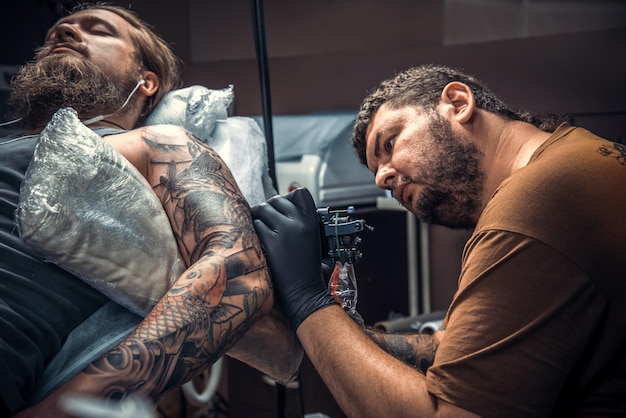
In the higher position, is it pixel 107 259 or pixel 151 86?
pixel 151 86

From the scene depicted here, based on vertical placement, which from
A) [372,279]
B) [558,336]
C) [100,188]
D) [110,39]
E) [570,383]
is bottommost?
[372,279]

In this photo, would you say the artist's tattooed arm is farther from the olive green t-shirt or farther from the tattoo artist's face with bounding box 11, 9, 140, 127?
the tattoo artist's face with bounding box 11, 9, 140, 127

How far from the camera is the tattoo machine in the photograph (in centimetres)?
131

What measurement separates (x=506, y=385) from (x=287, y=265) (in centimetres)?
46

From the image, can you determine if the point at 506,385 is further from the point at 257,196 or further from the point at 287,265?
the point at 257,196

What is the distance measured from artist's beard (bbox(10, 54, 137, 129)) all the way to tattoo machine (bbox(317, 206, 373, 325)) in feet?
1.88

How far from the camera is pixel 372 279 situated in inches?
90.0

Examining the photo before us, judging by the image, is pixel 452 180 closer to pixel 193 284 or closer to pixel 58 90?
pixel 193 284

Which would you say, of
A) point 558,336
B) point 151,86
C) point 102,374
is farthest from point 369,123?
point 102,374

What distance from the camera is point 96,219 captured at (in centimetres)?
116

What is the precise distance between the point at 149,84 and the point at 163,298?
0.73m

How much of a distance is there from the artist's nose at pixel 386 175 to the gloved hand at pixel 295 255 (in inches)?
7.2

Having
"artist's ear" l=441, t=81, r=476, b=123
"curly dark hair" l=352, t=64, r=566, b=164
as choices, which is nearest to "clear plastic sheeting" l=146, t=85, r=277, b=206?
"curly dark hair" l=352, t=64, r=566, b=164

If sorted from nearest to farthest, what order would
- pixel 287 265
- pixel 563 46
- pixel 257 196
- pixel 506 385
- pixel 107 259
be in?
pixel 506 385
pixel 107 259
pixel 287 265
pixel 257 196
pixel 563 46
